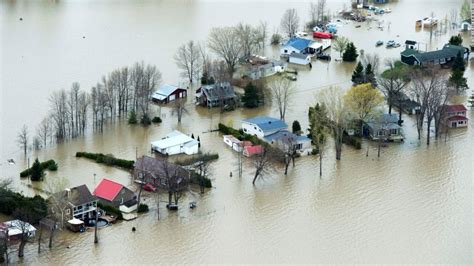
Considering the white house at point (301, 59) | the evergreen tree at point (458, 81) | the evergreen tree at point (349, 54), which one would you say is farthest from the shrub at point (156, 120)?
the evergreen tree at point (458, 81)

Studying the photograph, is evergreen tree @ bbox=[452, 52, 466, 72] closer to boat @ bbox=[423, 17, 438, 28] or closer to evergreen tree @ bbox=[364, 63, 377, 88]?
evergreen tree @ bbox=[364, 63, 377, 88]

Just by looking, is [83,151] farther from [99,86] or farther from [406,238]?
[406,238]

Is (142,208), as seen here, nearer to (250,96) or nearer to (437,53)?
(250,96)

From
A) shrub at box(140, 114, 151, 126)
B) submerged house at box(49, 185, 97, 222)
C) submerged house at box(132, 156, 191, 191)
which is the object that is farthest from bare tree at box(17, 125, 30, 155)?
submerged house at box(49, 185, 97, 222)

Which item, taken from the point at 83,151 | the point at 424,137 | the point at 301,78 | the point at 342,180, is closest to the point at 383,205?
the point at 342,180

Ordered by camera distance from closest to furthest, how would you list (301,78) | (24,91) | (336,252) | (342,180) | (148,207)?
1. (336,252)
2. (148,207)
3. (342,180)
4. (24,91)
5. (301,78)

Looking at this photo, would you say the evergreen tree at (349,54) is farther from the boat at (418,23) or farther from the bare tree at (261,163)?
the bare tree at (261,163)
